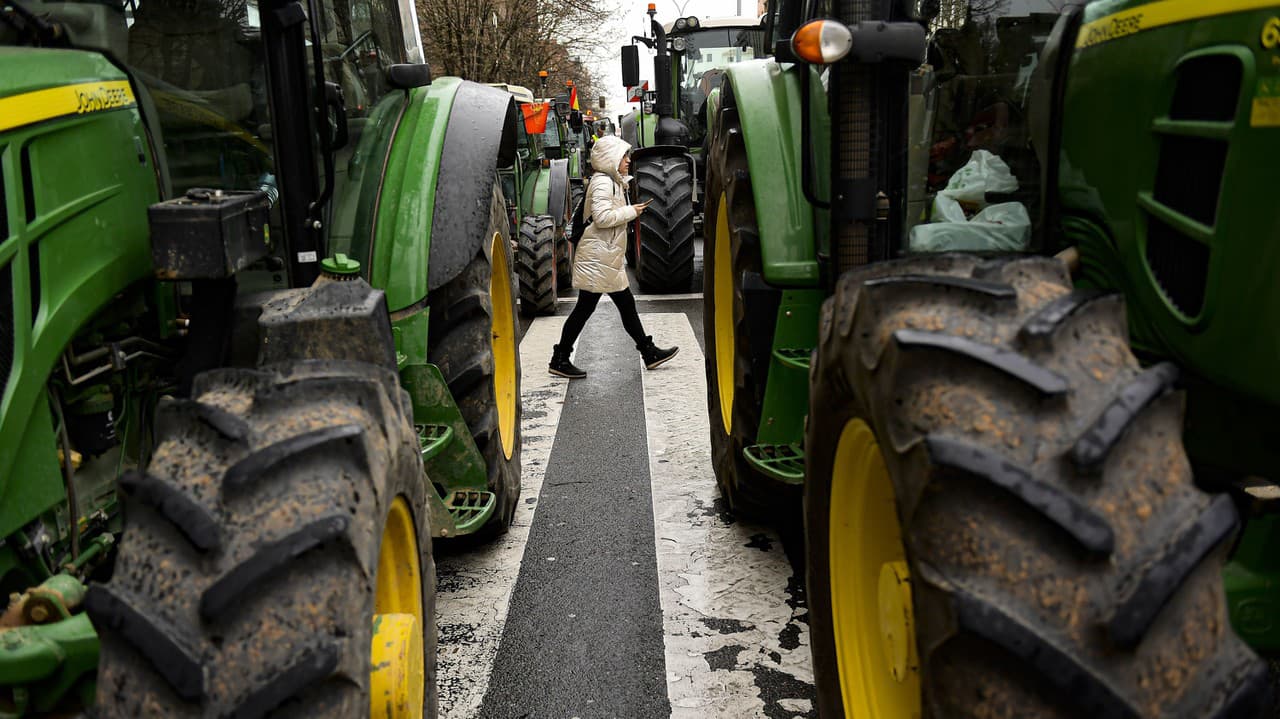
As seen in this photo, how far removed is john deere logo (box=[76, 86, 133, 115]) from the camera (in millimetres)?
2256

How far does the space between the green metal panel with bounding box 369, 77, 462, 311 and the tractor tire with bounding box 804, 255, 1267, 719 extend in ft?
6.60

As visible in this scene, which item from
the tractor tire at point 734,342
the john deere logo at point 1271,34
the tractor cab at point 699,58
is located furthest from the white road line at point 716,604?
the tractor cab at point 699,58

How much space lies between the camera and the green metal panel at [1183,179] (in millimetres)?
1581

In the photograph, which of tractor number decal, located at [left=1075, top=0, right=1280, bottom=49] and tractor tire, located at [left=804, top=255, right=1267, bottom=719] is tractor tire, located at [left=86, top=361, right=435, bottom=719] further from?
tractor number decal, located at [left=1075, top=0, right=1280, bottom=49]

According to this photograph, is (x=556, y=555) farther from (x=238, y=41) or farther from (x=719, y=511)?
(x=238, y=41)

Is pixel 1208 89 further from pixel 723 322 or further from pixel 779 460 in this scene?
pixel 723 322

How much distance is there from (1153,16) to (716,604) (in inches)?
99.6

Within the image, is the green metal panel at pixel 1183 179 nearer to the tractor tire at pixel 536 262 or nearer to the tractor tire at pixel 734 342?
the tractor tire at pixel 734 342

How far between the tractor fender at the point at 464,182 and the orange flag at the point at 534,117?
791 centimetres

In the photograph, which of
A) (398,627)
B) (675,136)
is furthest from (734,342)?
(675,136)

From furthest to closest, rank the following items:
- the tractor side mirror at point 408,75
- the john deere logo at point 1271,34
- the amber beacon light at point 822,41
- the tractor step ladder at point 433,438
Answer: the tractor side mirror at point 408,75 < the tractor step ladder at point 433,438 < the amber beacon light at point 822,41 < the john deere logo at point 1271,34

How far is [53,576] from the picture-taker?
2.07 m

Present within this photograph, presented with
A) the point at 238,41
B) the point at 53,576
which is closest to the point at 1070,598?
the point at 53,576

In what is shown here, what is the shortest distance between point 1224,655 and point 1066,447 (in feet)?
1.15
